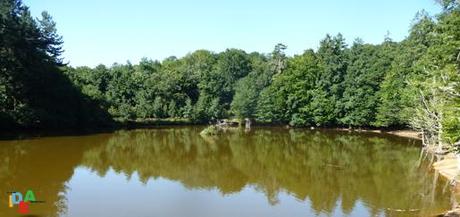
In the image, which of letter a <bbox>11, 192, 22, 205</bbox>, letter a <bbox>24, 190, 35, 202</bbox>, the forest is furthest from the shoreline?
letter a <bbox>11, 192, 22, 205</bbox>

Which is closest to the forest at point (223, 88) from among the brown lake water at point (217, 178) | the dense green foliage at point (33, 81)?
the dense green foliage at point (33, 81)

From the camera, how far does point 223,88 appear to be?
77875 millimetres

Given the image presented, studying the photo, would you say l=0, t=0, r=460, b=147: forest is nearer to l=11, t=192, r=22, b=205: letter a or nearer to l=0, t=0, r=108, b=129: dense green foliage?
l=0, t=0, r=108, b=129: dense green foliage

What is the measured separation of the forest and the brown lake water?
6499mm

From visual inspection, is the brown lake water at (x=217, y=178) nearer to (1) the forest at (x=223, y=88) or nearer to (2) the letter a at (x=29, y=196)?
(2) the letter a at (x=29, y=196)

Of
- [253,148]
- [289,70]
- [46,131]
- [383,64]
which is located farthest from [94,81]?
[383,64]

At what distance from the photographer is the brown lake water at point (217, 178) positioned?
19250 mm

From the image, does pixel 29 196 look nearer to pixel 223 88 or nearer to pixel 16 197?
pixel 16 197

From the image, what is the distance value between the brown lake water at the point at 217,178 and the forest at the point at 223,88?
6.50 m

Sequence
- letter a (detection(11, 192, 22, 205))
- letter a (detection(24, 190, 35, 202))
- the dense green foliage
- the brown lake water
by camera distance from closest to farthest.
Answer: letter a (detection(11, 192, 22, 205)) → letter a (detection(24, 190, 35, 202)) → the brown lake water → the dense green foliage

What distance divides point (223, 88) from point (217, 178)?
171ft

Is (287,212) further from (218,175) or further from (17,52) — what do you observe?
(17,52)

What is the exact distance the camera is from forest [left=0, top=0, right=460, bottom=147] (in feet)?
139

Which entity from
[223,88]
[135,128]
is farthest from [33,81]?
[223,88]
